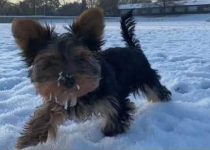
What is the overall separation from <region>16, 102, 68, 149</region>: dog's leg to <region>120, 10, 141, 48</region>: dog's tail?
177 centimetres

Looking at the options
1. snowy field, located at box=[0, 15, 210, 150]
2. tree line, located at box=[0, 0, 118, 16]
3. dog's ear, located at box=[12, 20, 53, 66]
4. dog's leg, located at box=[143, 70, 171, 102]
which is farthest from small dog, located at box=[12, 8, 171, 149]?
tree line, located at box=[0, 0, 118, 16]

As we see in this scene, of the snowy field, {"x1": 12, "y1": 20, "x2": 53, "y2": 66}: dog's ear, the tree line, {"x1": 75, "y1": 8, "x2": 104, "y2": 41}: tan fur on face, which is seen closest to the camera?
{"x1": 12, "y1": 20, "x2": 53, "y2": 66}: dog's ear

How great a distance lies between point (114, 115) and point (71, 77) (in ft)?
3.08

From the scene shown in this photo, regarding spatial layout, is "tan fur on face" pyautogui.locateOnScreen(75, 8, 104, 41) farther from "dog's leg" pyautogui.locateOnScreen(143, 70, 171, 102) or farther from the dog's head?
"dog's leg" pyautogui.locateOnScreen(143, 70, 171, 102)

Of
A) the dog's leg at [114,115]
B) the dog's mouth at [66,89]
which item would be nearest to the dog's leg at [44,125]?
the dog's mouth at [66,89]

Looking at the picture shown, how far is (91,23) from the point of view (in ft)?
13.8

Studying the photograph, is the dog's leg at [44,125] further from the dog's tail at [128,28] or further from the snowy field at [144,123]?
the dog's tail at [128,28]

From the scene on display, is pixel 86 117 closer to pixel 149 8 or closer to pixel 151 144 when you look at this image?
pixel 151 144

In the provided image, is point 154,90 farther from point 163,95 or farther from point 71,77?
point 71,77

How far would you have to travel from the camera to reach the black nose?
12.5 feet

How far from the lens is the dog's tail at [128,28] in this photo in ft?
18.4

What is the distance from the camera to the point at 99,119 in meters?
4.93

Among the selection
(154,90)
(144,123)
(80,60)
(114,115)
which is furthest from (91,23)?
(154,90)

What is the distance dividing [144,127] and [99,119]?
0.51 m
